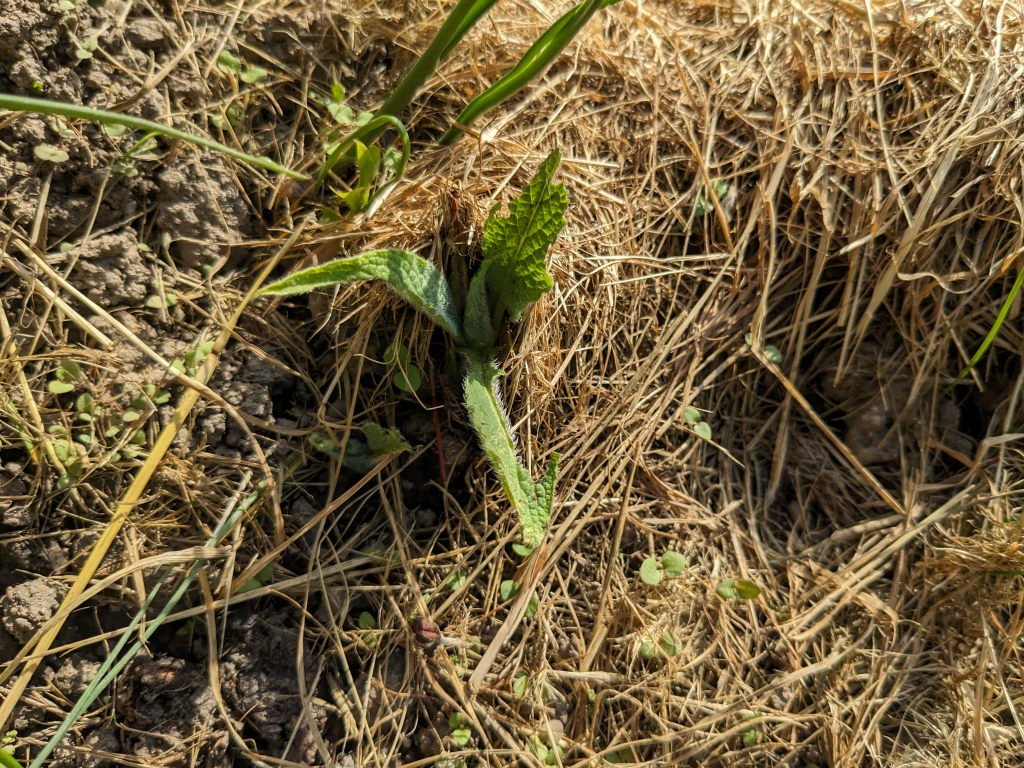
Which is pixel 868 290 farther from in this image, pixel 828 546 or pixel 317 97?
pixel 317 97

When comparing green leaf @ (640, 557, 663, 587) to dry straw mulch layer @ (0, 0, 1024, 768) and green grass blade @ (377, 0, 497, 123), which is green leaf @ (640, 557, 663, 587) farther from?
green grass blade @ (377, 0, 497, 123)

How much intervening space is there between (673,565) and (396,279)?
77 centimetres

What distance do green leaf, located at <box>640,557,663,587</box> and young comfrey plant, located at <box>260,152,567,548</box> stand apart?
9.4 inches

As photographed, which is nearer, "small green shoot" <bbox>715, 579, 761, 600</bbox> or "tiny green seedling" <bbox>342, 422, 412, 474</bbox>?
"tiny green seedling" <bbox>342, 422, 412, 474</bbox>

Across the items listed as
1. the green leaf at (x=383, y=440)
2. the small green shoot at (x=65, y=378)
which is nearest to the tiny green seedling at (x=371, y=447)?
the green leaf at (x=383, y=440)

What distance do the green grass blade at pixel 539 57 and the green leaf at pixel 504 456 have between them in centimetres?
45

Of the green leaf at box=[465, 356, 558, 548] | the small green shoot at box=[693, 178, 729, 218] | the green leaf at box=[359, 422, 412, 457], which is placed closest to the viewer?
the green leaf at box=[465, 356, 558, 548]

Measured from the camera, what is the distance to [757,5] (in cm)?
167

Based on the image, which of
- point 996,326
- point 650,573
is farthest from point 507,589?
point 996,326

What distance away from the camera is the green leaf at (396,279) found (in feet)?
3.59

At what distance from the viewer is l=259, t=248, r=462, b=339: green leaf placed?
1096 millimetres

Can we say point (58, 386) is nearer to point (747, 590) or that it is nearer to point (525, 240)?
point (525, 240)

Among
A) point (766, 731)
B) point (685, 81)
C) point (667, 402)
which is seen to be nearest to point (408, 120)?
point (685, 81)

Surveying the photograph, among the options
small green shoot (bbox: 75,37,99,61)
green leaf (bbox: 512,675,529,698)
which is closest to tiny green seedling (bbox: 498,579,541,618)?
green leaf (bbox: 512,675,529,698)
